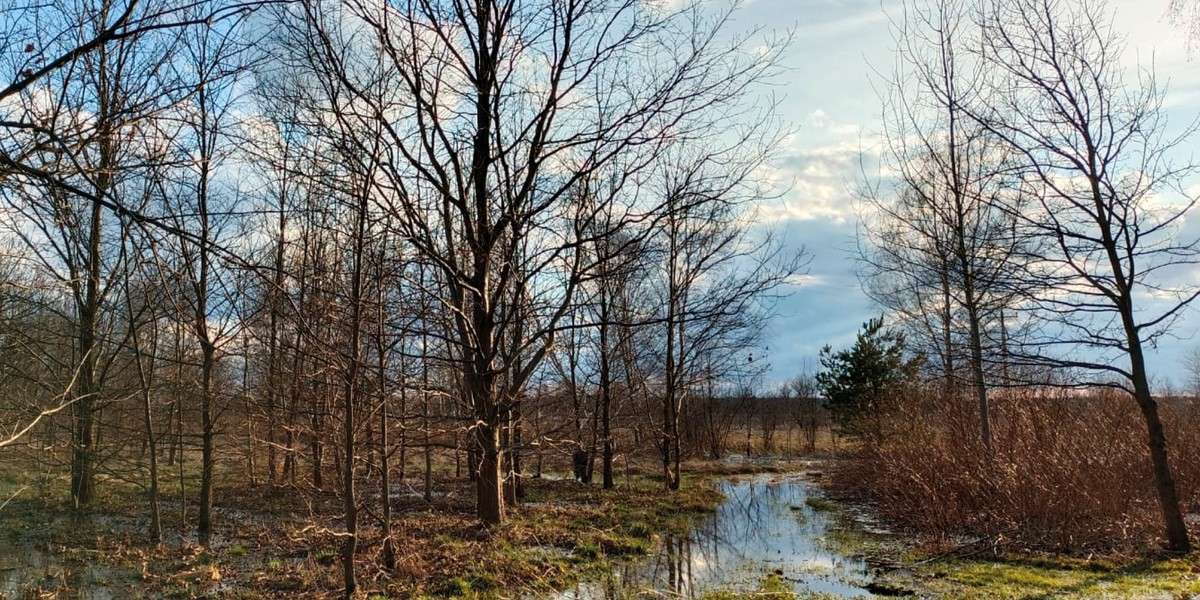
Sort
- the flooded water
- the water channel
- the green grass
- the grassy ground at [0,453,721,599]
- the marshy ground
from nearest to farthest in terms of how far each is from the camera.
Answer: the green grass → the marshy ground → the grassy ground at [0,453,721,599] → the water channel → the flooded water

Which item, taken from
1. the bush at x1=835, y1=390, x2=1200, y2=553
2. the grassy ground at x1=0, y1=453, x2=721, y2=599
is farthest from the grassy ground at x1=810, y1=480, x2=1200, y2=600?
the grassy ground at x1=0, y1=453, x2=721, y2=599

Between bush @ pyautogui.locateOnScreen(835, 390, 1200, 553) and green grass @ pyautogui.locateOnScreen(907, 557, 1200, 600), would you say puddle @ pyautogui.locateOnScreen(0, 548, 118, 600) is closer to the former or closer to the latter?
green grass @ pyautogui.locateOnScreen(907, 557, 1200, 600)

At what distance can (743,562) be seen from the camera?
9.80m

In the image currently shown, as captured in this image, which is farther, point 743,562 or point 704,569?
point 743,562

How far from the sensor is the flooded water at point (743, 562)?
8.13 meters

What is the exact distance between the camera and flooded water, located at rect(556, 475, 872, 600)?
813 centimetres

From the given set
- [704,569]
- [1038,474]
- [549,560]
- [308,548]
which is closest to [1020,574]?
[1038,474]

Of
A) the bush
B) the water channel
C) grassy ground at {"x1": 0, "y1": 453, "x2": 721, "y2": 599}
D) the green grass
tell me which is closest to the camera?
the green grass

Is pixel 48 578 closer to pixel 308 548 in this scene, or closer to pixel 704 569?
pixel 308 548

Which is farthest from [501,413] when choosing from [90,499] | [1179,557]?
[90,499]

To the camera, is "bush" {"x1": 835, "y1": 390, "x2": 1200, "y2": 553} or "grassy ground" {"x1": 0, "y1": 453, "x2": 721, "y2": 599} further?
"bush" {"x1": 835, "y1": 390, "x2": 1200, "y2": 553}

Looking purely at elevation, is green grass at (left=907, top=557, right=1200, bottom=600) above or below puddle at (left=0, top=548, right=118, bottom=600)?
below

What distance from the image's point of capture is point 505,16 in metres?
8.98

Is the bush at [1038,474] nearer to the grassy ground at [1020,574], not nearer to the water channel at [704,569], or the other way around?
the grassy ground at [1020,574]
